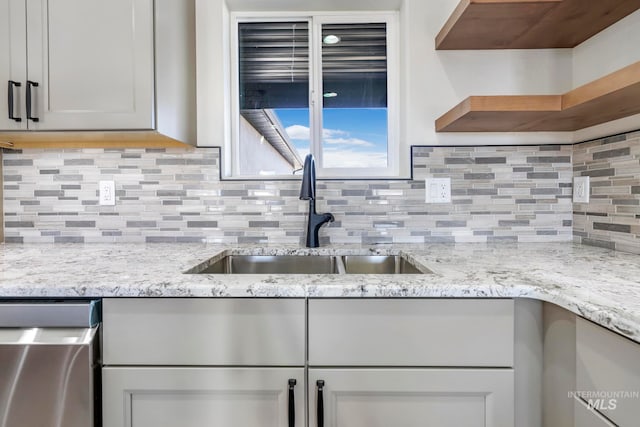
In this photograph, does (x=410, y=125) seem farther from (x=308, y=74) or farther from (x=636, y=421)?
(x=636, y=421)

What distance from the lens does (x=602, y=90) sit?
94cm

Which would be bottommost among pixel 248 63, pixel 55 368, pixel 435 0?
pixel 55 368

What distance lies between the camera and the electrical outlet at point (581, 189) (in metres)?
1.43

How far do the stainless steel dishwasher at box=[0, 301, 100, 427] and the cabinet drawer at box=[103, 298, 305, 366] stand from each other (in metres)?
0.06

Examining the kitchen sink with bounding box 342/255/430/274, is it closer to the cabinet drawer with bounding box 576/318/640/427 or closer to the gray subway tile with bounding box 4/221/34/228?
the cabinet drawer with bounding box 576/318/640/427

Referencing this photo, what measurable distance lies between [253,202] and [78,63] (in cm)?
81

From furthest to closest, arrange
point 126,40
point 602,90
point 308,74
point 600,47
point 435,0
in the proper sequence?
point 308,74 → point 435,0 → point 600,47 → point 126,40 → point 602,90

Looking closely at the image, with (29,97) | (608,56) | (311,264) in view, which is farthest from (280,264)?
(608,56)

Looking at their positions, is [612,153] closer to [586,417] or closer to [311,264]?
[586,417]

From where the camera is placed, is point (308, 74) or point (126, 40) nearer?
point (126, 40)

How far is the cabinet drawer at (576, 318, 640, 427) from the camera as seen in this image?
60 centimetres

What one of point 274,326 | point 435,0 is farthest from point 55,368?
point 435,0

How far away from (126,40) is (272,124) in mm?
702

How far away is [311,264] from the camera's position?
1.45 metres
